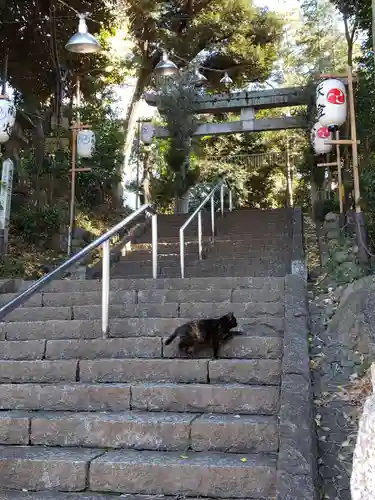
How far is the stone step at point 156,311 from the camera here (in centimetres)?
444

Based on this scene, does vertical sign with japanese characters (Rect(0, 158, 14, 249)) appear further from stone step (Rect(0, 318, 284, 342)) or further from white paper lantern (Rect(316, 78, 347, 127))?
white paper lantern (Rect(316, 78, 347, 127))

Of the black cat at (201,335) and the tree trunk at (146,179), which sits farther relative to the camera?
the tree trunk at (146,179)

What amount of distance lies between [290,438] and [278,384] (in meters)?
0.73

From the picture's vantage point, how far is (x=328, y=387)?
3451 mm

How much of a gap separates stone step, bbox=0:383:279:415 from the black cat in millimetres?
367

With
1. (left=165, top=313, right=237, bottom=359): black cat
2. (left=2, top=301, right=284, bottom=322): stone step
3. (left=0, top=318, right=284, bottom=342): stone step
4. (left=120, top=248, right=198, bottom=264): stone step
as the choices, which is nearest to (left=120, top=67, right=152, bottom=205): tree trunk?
(left=120, top=248, right=198, bottom=264): stone step

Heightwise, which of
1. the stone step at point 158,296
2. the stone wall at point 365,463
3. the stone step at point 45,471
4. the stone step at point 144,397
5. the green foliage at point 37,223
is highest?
the green foliage at point 37,223

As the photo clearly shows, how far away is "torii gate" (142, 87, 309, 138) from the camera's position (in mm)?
12856

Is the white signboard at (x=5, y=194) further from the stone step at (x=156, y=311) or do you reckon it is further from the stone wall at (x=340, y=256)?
the stone wall at (x=340, y=256)

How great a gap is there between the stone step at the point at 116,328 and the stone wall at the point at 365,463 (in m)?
2.36

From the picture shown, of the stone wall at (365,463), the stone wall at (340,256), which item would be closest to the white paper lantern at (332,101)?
the stone wall at (340,256)

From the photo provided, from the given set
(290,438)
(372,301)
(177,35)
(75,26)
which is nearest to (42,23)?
(75,26)

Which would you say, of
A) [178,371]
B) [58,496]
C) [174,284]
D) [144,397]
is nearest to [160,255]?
[174,284]

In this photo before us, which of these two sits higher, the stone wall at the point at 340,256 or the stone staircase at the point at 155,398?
the stone wall at the point at 340,256
